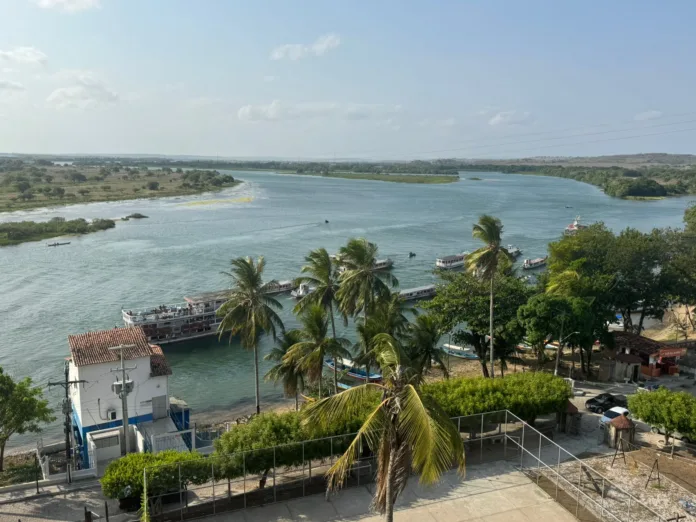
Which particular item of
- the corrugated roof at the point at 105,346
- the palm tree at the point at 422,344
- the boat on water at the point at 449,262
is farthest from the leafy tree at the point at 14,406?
the boat on water at the point at 449,262

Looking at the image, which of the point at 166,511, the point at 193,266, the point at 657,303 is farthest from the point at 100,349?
the point at 193,266

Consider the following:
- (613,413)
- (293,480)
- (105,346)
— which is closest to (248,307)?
(105,346)

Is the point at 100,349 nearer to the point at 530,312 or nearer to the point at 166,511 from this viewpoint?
the point at 166,511

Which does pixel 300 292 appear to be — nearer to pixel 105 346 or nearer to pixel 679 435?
pixel 105 346

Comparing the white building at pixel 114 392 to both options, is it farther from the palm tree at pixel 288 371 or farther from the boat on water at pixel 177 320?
the boat on water at pixel 177 320

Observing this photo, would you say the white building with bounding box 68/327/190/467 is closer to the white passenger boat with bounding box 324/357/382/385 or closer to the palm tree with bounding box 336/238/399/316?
the palm tree with bounding box 336/238/399/316

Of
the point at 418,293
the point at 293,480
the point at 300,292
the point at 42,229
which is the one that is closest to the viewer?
the point at 293,480
